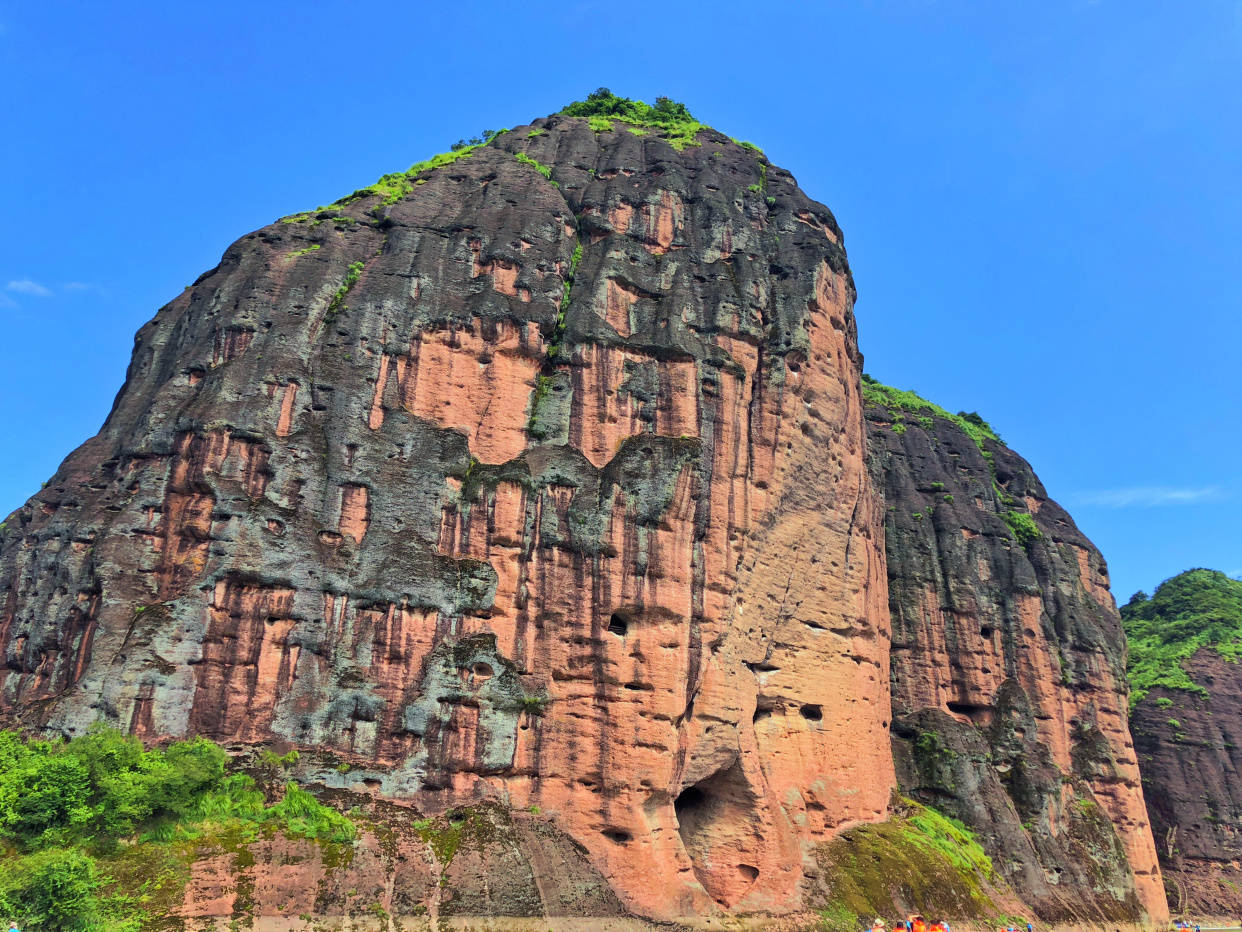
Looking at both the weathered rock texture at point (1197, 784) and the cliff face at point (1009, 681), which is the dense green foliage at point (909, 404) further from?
the weathered rock texture at point (1197, 784)

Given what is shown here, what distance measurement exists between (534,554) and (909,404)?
116 ft

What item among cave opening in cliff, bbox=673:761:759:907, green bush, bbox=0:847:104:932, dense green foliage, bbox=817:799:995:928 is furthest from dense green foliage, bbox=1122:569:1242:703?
green bush, bbox=0:847:104:932

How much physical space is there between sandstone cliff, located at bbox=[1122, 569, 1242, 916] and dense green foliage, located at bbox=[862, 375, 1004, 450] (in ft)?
56.9

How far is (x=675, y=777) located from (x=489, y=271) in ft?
59.0

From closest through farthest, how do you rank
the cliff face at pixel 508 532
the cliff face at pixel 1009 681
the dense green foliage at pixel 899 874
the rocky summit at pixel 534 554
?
the rocky summit at pixel 534 554
the cliff face at pixel 508 532
the dense green foliage at pixel 899 874
the cliff face at pixel 1009 681

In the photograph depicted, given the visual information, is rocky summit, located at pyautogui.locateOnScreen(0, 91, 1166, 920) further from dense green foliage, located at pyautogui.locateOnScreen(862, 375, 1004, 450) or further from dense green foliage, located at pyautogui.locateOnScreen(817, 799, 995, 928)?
dense green foliage, located at pyautogui.locateOnScreen(862, 375, 1004, 450)

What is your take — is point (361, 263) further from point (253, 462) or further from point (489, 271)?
point (253, 462)

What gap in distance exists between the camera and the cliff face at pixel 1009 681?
42.7 m

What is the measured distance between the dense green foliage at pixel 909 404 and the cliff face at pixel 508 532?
1959cm

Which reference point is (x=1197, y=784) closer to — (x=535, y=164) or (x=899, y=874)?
(x=899, y=874)

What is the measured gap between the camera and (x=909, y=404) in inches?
2334

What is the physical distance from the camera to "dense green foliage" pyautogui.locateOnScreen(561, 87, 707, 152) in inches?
1848

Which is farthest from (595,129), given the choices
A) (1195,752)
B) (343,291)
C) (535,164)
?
(1195,752)

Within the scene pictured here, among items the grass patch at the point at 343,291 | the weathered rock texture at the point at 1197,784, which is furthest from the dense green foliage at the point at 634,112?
the weathered rock texture at the point at 1197,784
